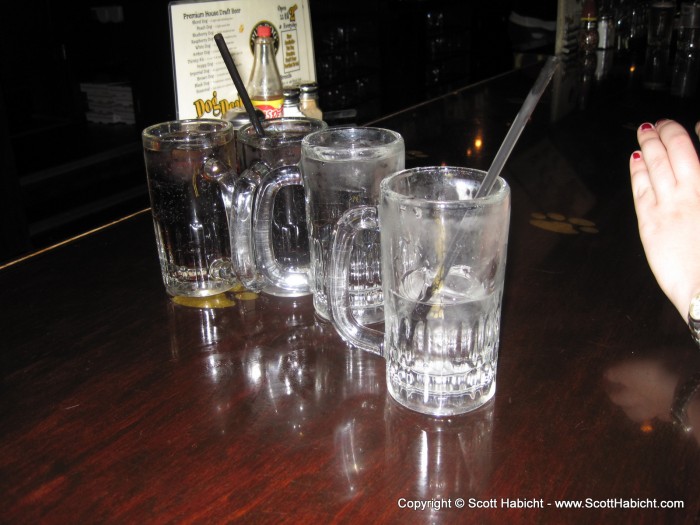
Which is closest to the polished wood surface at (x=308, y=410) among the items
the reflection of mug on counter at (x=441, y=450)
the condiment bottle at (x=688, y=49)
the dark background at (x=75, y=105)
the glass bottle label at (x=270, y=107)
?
the reflection of mug on counter at (x=441, y=450)

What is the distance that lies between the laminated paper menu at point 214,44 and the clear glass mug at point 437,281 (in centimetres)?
62

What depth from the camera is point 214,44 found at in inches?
45.1

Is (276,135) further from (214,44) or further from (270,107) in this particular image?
(214,44)

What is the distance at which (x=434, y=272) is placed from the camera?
1.86 ft

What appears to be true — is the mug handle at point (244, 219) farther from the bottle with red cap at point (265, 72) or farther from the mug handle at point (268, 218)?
the bottle with red cap at point (265, 72)

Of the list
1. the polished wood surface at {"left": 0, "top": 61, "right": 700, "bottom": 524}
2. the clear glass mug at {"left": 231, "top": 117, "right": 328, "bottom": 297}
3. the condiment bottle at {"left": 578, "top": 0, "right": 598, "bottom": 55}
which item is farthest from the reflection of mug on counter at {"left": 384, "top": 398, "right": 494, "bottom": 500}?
the condiment bottle at {"left": 578, "top": 0, "right": 598, "bottom": 55}

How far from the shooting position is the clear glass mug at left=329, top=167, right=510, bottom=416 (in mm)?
545

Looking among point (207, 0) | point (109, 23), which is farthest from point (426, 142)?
point (109, 23)

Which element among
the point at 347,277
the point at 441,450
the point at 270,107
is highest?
the point at 270,107

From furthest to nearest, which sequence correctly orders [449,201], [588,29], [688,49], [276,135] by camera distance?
[588,29]
[688,49]
[276,135]
[449,201]

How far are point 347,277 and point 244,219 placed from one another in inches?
6.2

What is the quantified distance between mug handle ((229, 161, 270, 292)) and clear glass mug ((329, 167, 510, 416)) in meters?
0.15

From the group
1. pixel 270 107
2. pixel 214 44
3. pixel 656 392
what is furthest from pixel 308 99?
pixel 656 392

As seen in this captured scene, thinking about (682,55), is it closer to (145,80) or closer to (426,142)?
(426,142)
